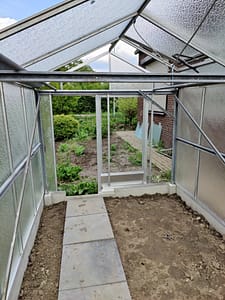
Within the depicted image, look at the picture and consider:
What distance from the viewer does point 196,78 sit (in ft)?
7.02

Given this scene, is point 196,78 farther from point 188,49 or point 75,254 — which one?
point 75,254

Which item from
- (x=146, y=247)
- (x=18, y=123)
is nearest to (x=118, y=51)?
(x=18, y=123)

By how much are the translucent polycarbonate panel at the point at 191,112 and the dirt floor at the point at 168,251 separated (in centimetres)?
129

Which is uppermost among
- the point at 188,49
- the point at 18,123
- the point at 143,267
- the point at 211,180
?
the point at 188,49

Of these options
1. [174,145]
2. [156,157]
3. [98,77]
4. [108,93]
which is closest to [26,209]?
[98,77]

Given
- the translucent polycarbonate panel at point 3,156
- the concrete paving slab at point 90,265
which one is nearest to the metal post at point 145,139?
the concrete paving slab at point 90,265

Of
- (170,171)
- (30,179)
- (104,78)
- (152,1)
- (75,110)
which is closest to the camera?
(104,78)

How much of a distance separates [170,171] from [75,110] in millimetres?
6664

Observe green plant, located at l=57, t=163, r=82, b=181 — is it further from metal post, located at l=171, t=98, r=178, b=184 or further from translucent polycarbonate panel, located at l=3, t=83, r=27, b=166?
translucent polycarbonate panel, located at l=3, t=83, r=27, b=166

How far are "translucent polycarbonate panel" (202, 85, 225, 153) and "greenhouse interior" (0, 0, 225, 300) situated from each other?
1 centimetres

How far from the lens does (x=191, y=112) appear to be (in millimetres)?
3939

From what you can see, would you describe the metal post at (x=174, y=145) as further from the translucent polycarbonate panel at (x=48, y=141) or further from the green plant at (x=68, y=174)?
the translucent polycarbonate panel at (x=48, y=141)

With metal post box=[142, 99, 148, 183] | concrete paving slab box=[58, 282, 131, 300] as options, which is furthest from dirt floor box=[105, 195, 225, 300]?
metal post box=[142, 99, 148, 183]

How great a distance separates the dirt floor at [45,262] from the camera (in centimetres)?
237
